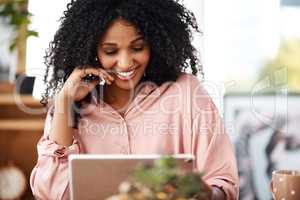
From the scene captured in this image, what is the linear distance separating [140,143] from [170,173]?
785 millimetres

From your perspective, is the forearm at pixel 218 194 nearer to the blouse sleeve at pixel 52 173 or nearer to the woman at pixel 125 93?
the woman at pixel 125 93

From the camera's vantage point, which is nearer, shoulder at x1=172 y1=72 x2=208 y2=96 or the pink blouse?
the pink blouse

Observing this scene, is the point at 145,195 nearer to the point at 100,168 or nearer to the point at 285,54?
the point at 100,168

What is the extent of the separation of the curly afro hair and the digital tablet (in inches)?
23.5

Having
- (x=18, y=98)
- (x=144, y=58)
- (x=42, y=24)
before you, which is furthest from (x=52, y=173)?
(x=42, y=24)

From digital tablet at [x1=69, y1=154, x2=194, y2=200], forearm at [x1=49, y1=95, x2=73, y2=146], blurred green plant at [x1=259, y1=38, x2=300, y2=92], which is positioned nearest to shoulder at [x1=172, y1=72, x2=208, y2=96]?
forearm at [x1=49, y1=95, x2=73, y2=146]

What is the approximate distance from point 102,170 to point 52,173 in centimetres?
46

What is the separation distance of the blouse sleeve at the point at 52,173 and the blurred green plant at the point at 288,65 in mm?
1578

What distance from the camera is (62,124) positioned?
1540 millimetres

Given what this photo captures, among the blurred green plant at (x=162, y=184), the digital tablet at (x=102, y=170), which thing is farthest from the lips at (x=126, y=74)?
the blurred green plant at (x=162, y=184)

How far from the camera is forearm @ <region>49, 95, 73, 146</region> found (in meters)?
1.54

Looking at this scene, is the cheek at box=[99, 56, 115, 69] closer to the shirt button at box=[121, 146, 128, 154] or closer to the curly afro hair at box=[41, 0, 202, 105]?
the curly afro hair at box=[41, 0, 202, 105]

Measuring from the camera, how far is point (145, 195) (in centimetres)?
82

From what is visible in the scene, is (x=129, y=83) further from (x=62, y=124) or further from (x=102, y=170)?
(x=102, y=170)
